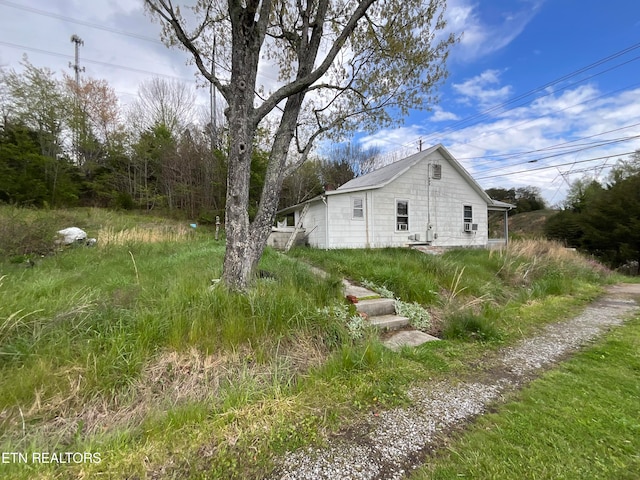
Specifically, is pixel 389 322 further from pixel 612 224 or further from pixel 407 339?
pixel 612 224

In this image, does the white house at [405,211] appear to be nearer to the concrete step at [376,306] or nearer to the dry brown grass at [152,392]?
the concrete step at [376,306]

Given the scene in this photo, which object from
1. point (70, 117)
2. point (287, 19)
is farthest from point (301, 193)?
point (287, 19)

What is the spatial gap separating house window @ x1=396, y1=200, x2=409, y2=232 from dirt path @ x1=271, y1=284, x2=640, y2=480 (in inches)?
341

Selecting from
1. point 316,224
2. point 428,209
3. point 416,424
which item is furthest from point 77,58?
point 416,424

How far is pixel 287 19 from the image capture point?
4.86m

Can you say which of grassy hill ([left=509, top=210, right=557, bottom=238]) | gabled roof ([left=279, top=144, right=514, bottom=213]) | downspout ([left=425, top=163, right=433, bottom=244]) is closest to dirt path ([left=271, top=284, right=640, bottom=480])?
gabled roof ([left=279, top=144, right=514, bottom=213])

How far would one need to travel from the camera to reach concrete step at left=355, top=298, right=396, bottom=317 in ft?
13.6

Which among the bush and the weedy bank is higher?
the bush

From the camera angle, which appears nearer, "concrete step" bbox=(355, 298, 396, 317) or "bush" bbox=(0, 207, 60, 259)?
"concrete step" bbox=(355, 298, 396, 317)

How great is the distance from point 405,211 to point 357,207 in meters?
2.36

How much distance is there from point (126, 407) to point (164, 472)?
0.75 meters

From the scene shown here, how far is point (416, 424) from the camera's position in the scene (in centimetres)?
194

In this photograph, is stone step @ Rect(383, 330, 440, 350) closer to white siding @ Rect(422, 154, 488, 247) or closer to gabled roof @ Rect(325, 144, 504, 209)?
gabled roof @ Rect(325, 144, 504, 209)

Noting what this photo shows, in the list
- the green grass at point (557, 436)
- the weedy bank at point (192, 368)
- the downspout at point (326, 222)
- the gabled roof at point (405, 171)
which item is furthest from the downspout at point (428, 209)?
the green grass at point (557, 436)
